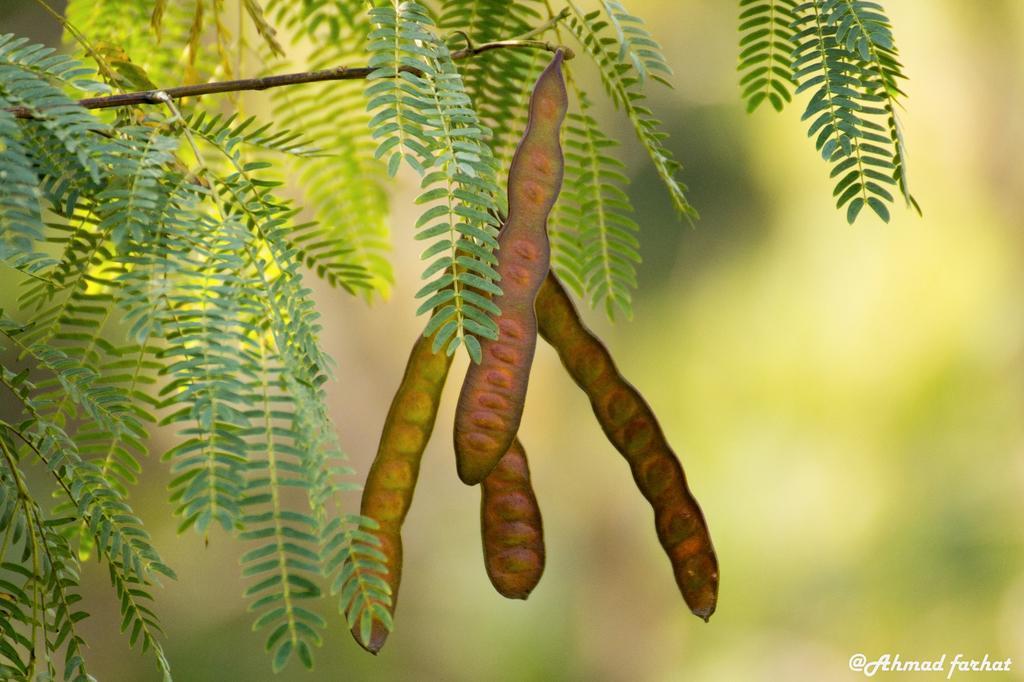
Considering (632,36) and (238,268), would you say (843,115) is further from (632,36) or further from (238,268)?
(238,268)

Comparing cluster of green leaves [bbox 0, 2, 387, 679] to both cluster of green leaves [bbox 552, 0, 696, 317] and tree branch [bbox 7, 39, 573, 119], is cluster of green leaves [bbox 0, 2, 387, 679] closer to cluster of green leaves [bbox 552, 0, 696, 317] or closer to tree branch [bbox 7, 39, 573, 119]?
tree branch [bbox 7, 39, 573, 119]

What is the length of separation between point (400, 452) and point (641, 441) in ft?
0.60

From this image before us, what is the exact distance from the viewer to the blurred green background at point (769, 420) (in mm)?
3293

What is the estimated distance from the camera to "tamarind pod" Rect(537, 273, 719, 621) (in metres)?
0.70

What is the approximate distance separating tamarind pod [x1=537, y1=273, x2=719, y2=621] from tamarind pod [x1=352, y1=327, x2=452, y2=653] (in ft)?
0.29

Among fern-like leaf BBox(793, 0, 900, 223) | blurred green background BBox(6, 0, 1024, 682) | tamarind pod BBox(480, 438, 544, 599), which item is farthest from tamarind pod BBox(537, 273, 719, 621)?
blurred green background BBox(6, 0, 1024, 682)

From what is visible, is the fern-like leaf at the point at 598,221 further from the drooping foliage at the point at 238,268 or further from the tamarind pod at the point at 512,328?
the tamarind pod at the point at 512,328

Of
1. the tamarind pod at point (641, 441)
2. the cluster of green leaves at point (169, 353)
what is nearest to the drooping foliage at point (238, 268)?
the cluster of green leaves at point (169, 353)

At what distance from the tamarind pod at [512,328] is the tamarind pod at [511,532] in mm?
124

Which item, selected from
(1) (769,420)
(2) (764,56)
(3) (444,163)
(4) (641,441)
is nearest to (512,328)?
(3) (444,163)

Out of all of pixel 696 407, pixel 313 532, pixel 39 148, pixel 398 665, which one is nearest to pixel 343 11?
pixel 39 148

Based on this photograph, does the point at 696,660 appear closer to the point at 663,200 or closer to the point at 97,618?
the point at 663,200

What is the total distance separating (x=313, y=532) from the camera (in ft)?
1.60

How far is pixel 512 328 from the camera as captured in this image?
22.8 inches
